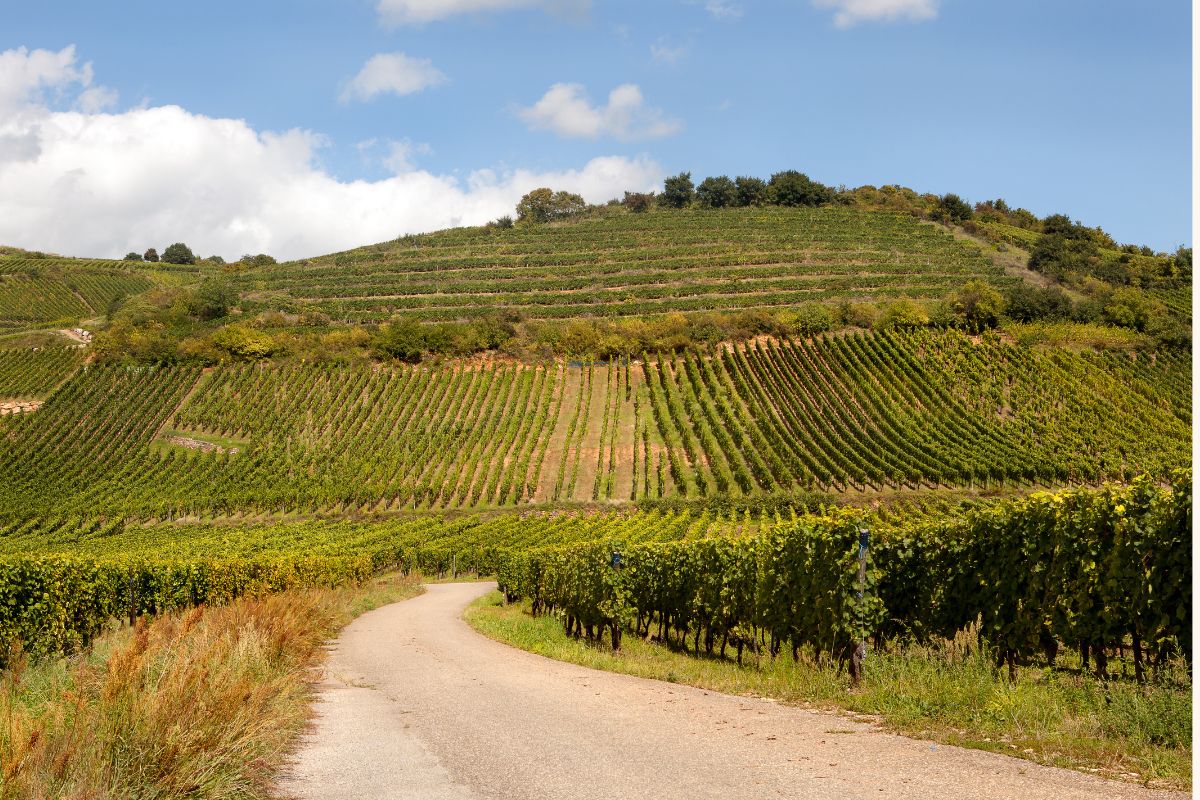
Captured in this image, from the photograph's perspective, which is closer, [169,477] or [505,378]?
[169,477]

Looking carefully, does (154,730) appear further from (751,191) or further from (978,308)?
(751,191)

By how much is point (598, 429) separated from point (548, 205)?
97798mm

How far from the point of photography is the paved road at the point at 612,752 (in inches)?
242

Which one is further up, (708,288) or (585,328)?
(708,288)

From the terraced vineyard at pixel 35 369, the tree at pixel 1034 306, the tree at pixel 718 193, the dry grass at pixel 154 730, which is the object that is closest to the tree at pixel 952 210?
the tree at pixel 718 193

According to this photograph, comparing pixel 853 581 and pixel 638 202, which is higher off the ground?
pixel 638 202

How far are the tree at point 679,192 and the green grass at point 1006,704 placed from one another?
154m

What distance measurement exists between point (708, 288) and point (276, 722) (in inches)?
3922

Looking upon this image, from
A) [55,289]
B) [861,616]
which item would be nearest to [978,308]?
[861,616]

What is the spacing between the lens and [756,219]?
140 metres

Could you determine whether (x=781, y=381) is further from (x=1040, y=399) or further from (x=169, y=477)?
(x=169, y=477)

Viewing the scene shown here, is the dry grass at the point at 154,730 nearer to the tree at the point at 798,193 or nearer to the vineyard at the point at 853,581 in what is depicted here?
the vineyard at the point at 853,581

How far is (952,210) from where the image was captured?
140625 mm

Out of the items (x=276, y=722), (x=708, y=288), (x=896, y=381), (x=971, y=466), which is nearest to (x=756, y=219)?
(x=708, y=288)
